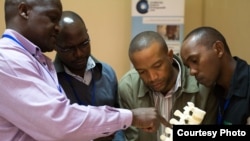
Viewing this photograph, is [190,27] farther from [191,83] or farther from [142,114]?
[142,114]

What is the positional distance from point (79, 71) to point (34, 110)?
0.72 meters

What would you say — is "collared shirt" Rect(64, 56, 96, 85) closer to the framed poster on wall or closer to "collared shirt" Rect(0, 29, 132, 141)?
"collared shirt" Rect(0, 29, 132, 141)

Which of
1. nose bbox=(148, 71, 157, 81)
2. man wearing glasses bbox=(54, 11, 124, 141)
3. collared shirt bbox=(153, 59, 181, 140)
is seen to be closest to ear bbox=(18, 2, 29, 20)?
man wearing glasses bbox=(54, 11, 124, 141)

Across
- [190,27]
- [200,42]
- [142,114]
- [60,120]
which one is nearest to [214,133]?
[142,114]

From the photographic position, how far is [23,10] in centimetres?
123

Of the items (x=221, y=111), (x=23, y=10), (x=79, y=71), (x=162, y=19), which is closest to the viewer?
(x=23, y=10)

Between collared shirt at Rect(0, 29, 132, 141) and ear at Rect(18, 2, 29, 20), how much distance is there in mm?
109

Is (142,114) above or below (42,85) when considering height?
below

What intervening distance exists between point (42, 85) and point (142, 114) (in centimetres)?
40

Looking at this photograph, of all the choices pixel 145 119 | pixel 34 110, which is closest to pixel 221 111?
pixel 145 119

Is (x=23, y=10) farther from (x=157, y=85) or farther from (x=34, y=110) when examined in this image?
(x=157, y=85)

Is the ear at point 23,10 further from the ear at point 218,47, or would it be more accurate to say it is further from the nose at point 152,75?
the ear at point 218,47

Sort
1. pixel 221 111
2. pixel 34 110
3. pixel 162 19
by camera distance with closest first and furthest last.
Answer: pixel 34 110
pixel 221 111
pixel 162 19

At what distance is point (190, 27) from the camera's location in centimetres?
306
